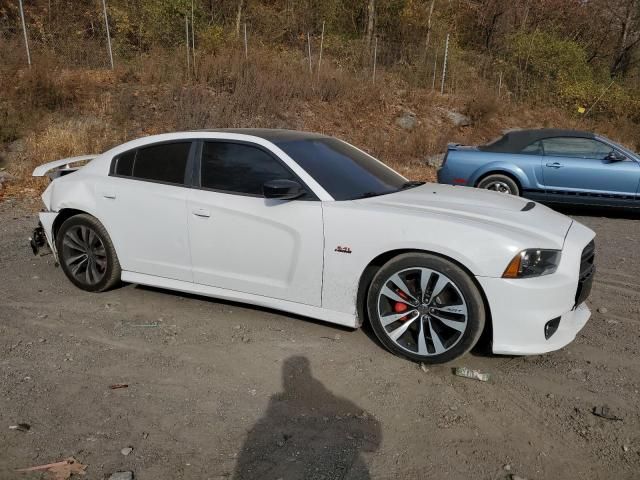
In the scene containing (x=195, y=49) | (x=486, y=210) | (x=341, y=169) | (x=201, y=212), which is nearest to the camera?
(x=486, y=210)

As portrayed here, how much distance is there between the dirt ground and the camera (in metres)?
2.54

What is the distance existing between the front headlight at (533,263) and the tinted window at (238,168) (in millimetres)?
1641

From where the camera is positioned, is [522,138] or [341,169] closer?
[341,169]

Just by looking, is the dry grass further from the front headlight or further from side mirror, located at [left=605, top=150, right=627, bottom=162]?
the front headlight

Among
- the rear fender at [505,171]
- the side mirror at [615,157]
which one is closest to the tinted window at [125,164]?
the rear fender at [505,171]

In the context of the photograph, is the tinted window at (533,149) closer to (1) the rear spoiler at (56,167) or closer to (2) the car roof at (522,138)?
(2) the car roof at (522,138)

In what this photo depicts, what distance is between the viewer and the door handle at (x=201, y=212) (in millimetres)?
3967

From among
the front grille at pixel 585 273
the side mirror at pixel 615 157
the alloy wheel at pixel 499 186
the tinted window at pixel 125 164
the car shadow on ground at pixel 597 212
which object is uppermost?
the tinted window at pixel 125 164

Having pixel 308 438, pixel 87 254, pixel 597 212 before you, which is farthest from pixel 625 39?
pixel 308 438

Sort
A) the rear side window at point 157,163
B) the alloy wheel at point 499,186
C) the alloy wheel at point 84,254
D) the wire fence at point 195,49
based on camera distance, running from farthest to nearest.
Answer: the wire fence at point 195,49 → the alloy wheel at point 499,186 → the alloy wheel at point 84,254 → the rear side window at point 157,163

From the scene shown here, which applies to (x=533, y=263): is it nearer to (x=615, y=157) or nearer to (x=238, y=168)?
(x=238, y=168)

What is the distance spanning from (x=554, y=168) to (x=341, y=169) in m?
5.74

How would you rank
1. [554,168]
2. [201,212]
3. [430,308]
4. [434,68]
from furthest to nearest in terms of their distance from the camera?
1. [434,68]
2. [554,168]
3. [201,212]
4. [430,308]

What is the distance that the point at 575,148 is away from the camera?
28.0ft
